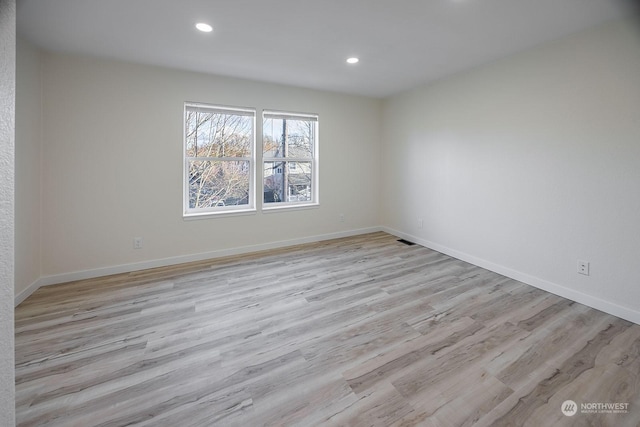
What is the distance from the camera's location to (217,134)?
3.71m

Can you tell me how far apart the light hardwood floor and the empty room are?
16 millimetres

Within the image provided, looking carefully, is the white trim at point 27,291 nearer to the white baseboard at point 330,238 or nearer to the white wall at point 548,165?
the white baseboard at point 330,238

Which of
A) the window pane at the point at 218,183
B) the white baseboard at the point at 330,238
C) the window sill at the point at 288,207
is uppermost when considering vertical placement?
the window pane at the point at 218,183

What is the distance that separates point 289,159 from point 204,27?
6.96 feet

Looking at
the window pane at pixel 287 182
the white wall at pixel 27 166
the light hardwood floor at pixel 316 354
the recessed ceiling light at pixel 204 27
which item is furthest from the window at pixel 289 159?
the white wall at pixel 27 166

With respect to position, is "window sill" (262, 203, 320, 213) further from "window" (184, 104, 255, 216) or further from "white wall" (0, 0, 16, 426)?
"white wall" (0, 0, 16, 426)

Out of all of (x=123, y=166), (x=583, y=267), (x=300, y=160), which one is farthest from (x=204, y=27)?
(x=583, y=267)

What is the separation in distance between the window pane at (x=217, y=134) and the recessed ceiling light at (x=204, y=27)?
129 cm

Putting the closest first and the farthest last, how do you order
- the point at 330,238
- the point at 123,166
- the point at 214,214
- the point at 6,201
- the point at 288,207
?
1. the point at 6,201
2. the point at 123,166
3. the point at 214,214
4. the point at 288,207
5. the point at 330,238

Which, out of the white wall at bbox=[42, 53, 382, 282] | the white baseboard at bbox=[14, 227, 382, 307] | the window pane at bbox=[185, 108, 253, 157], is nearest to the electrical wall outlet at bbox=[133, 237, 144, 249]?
the white wall at bbox=[42, 53, 382, 282]

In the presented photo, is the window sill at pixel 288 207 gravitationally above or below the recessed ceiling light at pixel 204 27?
below

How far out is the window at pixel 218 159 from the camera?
141 inches

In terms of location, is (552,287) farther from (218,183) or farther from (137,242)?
(137,242)

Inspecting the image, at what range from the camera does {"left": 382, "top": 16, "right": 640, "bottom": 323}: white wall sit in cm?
225
